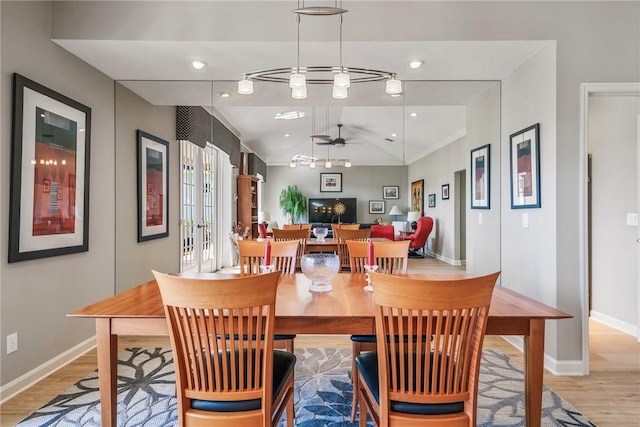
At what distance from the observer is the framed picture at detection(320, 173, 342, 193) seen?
8698 millimetres

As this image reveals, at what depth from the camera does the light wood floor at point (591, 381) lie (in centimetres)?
206

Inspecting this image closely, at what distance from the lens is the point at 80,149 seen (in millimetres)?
2785

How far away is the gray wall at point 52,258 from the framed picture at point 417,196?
4.46 m

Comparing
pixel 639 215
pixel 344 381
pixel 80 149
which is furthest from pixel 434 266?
pixel 80 149

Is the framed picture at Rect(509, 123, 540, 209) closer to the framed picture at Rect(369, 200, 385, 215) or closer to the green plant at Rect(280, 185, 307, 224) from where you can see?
the framed picture at Rect(369, 200, 385, 215)

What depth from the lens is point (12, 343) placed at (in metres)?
2.22

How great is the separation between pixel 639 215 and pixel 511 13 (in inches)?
83.3

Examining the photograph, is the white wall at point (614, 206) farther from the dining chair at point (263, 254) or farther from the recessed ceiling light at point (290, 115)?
the recessed ceiling light at point (290, 115)

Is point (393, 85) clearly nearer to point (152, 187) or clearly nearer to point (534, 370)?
point (534, 370)

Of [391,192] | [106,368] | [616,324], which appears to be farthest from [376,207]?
[106,368]

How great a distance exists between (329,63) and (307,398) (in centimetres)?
245

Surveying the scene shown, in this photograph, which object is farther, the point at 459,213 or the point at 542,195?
the point at 459,213

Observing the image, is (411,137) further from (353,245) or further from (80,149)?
Answer: (80,149)

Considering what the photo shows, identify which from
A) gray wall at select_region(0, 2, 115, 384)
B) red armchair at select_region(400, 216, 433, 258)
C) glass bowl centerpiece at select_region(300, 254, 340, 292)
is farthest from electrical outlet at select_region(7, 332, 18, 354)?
red armchair at select_region(400, 216, 433, 258)
